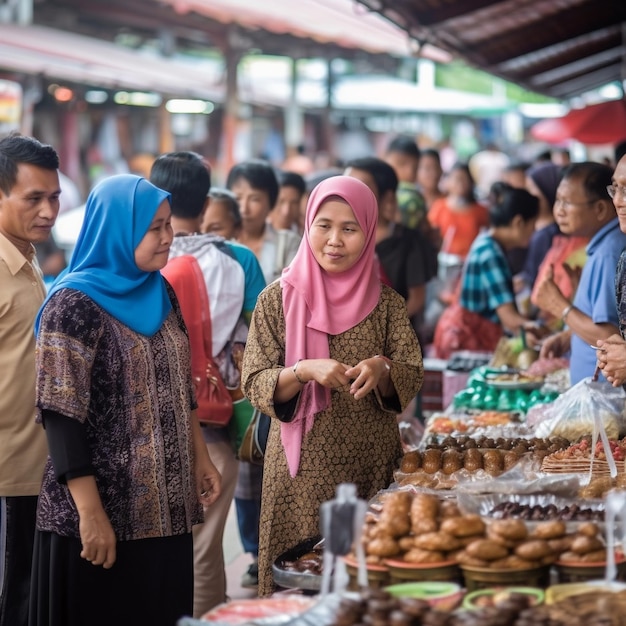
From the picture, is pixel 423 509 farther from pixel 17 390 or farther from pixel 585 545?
pixel 17 390

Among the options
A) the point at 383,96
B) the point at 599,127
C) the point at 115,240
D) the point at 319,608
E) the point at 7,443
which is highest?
the point at 383,96

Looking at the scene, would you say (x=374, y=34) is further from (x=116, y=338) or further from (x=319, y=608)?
(x=319, y=608)

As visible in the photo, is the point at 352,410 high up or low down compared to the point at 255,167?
down

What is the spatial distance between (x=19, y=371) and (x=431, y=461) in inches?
54.1

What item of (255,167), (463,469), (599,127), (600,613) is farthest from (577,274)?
(599,127)

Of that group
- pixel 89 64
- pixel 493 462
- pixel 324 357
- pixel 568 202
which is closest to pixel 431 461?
pixel 493 462

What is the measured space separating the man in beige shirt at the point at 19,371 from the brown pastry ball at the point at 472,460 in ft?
4.58

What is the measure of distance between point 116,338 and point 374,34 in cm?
1047

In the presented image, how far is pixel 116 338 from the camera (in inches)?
118

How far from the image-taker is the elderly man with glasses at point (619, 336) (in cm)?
338

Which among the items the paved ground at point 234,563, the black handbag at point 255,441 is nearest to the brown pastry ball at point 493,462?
the black handbag at point 255,441

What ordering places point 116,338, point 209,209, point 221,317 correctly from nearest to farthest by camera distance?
point 116,338 < point 221,317 < point 209,209

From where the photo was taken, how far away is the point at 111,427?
3012 mm

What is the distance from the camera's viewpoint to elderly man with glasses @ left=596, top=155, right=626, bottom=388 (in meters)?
3.38
